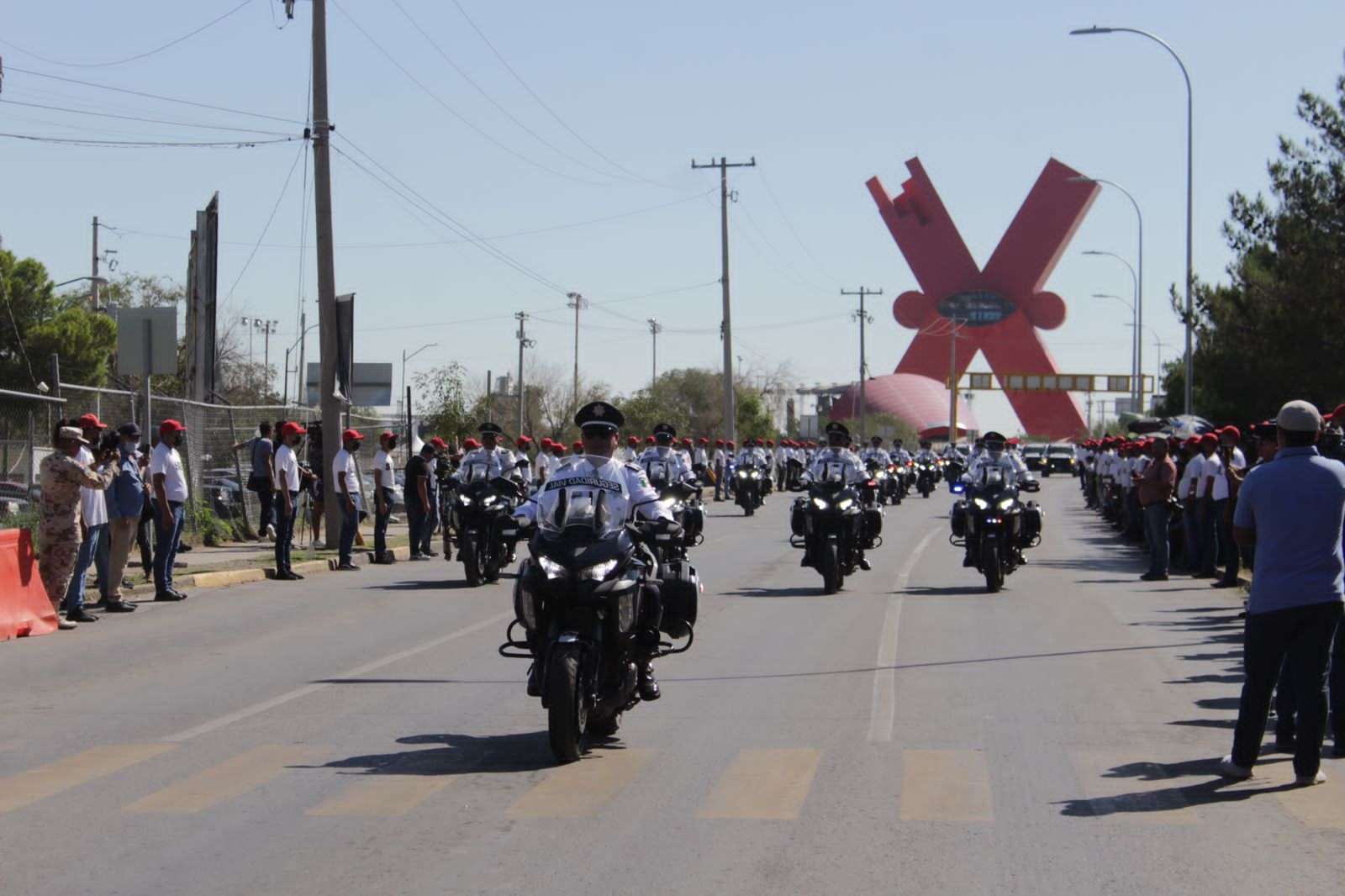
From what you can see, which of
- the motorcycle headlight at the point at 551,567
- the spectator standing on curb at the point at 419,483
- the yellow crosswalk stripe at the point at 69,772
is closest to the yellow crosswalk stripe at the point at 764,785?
the motorcycle headlight at the point at 551,567

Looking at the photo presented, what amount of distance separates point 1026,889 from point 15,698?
7.44m

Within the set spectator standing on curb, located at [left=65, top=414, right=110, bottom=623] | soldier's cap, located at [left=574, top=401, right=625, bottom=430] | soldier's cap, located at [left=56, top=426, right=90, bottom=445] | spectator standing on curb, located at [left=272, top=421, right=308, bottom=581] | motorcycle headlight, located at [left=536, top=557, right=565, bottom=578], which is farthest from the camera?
spectator standing on curb, located at [left=272, top=421, right=308, bottom=581]

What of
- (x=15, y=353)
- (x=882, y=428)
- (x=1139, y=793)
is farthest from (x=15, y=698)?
(x=882, y=428)

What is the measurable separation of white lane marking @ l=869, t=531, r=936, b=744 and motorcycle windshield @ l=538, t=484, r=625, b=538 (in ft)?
6.56

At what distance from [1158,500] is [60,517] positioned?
45.0ft

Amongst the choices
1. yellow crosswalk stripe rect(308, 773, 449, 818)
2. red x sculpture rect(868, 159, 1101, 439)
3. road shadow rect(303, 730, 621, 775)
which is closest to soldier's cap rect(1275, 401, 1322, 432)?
road shadow rect(303, 730, 621, 775)

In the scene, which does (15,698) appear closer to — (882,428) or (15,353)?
(15,353)

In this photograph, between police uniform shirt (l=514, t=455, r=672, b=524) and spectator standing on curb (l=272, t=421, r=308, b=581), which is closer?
police uniform shirt (l=514, t=455, r=672, b=524)

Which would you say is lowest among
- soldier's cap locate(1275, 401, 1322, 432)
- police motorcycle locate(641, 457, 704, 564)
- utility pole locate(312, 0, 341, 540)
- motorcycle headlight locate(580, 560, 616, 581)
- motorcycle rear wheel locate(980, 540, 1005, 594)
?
motorcycle rear wheel locate(980, 540, 1005, 594)

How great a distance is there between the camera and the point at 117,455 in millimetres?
17047

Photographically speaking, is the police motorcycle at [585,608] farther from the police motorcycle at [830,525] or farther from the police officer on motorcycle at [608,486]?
the police motorcycle at [830,525]

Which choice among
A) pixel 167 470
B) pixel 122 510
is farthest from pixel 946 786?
pixel 167 470

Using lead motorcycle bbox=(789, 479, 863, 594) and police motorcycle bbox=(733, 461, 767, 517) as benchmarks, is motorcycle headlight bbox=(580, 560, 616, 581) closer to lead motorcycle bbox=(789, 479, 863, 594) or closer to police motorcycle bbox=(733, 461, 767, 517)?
lead motorcycle bbox=(789, 479, 863, 594)

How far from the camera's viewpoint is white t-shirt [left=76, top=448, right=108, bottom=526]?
15.8 meters
